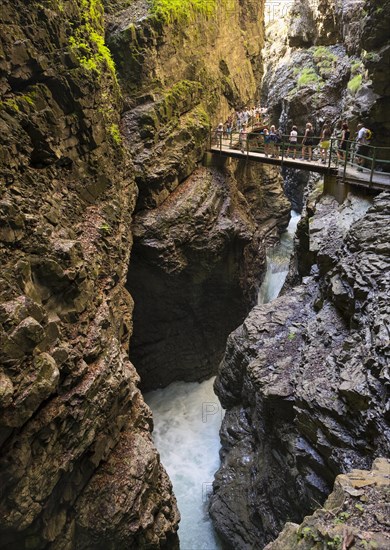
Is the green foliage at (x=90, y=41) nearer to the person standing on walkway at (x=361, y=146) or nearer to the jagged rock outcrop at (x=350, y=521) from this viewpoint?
the person standing on walkway at (x=361, y=146)

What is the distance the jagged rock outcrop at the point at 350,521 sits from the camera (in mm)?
3967

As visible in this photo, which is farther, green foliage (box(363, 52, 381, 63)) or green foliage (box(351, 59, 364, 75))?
green foliage (box(351, 59, 364, 75))

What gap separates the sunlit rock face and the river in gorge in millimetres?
9383

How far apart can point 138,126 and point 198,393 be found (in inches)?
469

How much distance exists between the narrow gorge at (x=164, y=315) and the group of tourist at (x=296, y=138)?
787 millimetres

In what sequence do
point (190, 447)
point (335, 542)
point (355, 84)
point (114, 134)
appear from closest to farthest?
point (335, 542) → point (114, 134) → point (190, 447) → point (355, 84)

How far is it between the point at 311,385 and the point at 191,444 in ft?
30.3

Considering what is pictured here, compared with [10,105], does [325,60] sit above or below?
above

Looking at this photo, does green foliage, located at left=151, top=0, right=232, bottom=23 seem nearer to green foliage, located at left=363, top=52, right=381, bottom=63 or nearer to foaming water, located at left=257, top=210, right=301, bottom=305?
green foliage, located at left=363, top=52, right=381, bottom=63

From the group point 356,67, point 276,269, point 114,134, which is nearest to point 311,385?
point 114,134

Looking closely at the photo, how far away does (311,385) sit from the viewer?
8.34 metres

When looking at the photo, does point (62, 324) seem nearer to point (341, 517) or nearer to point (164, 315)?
point (341, 517)

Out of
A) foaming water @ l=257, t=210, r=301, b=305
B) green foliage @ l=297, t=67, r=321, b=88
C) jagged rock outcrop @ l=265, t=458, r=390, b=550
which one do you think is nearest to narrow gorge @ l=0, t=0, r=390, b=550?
jagged rock outcrop @ l=265, t=458, r=390, b=550

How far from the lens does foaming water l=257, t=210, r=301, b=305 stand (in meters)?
21.2
